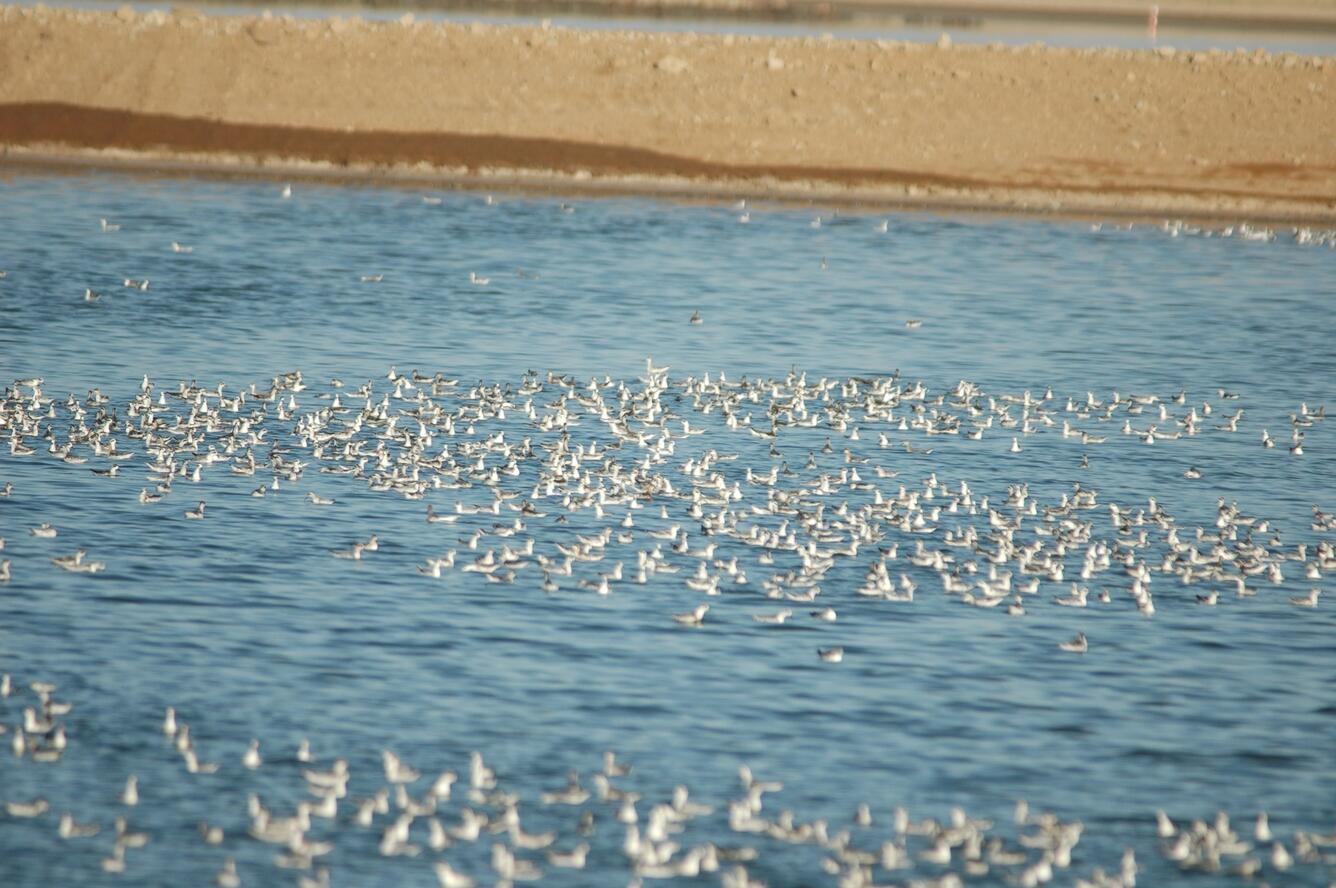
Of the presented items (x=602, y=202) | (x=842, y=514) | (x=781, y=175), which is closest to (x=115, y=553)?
(x=842, y=514)

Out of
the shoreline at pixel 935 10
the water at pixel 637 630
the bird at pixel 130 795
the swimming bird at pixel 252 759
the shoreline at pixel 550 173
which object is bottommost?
the bird at pixel 130 795

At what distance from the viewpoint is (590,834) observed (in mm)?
16109

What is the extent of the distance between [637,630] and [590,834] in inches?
201

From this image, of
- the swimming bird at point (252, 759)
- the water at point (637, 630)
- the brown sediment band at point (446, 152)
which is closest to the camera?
the water at point (637, 630)

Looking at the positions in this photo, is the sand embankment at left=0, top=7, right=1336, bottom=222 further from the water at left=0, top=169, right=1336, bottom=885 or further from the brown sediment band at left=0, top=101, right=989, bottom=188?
the water at left=0, top=169, right=1336, bottom=885

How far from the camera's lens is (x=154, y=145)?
60.8m

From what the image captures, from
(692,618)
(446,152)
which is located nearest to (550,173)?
(446,152)

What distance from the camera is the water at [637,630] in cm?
1698

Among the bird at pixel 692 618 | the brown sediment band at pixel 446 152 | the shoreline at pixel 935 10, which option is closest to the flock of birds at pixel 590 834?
the bird at pixel 692 618

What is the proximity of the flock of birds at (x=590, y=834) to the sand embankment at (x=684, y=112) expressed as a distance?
43.4 meters

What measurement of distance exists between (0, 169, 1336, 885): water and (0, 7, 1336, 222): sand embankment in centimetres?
1846

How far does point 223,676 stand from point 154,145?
145 feet

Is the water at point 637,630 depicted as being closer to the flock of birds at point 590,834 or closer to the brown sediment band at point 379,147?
the flock of birds at point 590,834

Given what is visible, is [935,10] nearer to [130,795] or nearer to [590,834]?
[590,834]
